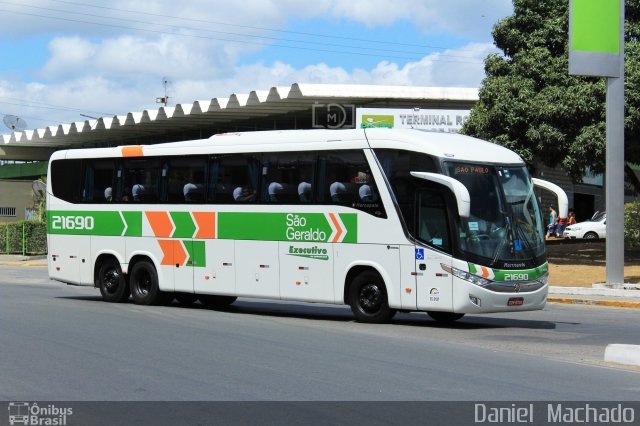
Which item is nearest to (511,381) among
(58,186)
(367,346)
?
(367,346)

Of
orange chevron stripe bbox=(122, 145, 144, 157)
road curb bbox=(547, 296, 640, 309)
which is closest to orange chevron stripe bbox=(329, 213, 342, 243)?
orange chevron stripe bbox=(122, 145, 144, 157)

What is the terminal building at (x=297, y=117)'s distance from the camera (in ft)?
141

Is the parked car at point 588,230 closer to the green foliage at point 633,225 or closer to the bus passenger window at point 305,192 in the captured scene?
the green foliage at point 633,225

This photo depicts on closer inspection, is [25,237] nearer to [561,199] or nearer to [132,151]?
[132,151]

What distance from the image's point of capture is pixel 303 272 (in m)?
17.4

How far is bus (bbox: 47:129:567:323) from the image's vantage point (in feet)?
51.0

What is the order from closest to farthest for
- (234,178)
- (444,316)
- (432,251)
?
(432,251)
(444,316)
(234,178)

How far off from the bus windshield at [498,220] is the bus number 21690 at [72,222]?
918 cm

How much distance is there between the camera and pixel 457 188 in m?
14.9

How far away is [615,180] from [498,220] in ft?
31.2

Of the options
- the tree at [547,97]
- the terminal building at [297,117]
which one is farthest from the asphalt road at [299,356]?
the terminal building at [297,117]
